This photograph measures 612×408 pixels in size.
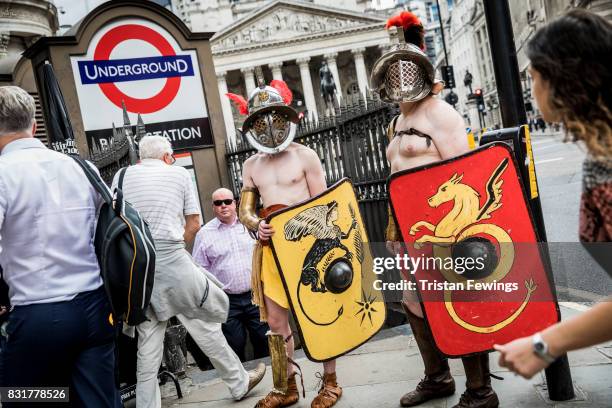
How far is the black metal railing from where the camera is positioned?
5562 millimetres

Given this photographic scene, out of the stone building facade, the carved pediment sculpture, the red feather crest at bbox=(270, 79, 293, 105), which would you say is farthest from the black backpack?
the carved pediment sculpture

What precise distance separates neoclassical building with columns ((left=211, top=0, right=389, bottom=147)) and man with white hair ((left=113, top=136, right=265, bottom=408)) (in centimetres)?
6147

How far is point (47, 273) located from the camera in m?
2.36

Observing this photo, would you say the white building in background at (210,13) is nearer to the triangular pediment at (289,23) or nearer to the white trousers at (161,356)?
the triangular pediment at (289,23)

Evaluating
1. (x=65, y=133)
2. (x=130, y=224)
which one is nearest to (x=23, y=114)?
(x=130, y=224)

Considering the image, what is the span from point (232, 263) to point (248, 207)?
1.80 m

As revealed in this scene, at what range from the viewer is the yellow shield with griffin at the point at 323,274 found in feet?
11.3

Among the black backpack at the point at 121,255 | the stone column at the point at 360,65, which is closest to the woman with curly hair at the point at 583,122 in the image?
the black backpack at the point at 121,255

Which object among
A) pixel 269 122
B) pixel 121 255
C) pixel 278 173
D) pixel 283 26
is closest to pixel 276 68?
pixel 283 26

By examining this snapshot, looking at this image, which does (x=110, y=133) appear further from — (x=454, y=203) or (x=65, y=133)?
(x=454, y=203)

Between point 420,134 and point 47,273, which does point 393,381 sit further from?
point 47,273

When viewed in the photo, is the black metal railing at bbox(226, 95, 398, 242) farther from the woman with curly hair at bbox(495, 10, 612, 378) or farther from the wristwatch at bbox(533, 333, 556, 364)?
the wristwatch at bbox(533, 333, 556, 364)

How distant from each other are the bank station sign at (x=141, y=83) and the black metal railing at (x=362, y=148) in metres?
1.67

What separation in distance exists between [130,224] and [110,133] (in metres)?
5.04
